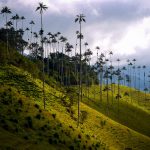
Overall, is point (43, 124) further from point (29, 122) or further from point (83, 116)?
point (83, 116)

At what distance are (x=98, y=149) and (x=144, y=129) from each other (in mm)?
57226

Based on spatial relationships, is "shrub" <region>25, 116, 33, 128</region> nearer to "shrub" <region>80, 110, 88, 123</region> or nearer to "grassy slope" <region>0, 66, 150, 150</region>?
"grassy slope" <region>0, 66, 150, 150</region>

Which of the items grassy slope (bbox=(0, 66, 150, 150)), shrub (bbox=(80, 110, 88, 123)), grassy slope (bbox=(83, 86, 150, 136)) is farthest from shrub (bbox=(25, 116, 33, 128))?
grassy slope (bbox=(83, 86, 150, 136))

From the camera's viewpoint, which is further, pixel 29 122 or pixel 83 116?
pixel 83 116


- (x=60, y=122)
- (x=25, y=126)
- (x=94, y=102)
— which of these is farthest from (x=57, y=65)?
(x=25, y=126)

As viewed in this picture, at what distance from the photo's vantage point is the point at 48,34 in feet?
590

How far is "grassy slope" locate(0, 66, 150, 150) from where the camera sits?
202 ft

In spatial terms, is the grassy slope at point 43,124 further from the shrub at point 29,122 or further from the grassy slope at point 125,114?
the grassy slope at point 125,114

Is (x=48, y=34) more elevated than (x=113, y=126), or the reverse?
(x=48, y=34)

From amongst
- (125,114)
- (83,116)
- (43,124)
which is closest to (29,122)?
(43,124)

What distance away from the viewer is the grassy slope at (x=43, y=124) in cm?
6169

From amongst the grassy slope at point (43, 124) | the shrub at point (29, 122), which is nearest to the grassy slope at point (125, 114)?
the grassy slope at point (43, 124)

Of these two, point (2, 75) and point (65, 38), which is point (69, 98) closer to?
point (2, 75)

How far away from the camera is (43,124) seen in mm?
71125
